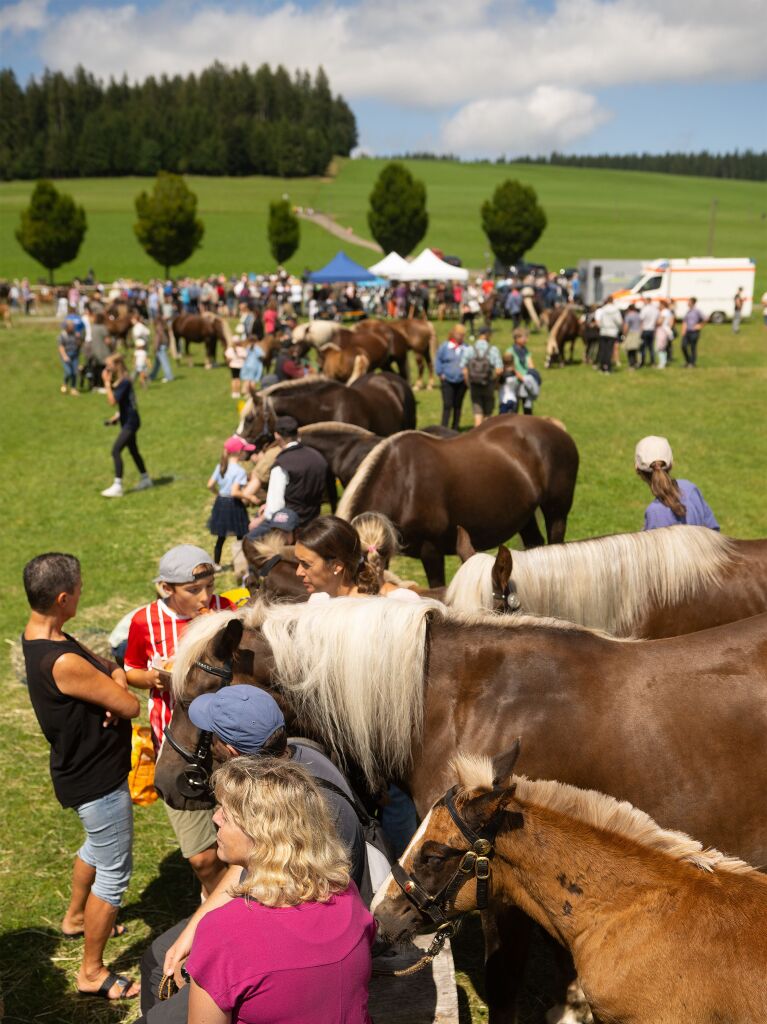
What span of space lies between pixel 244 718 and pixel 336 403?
9.37 meters

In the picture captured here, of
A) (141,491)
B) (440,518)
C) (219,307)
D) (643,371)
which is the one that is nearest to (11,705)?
(440,518)

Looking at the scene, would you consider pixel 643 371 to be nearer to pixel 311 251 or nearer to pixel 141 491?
pixel 141 491

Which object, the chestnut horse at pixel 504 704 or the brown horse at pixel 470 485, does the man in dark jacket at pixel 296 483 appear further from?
the chestnut horse at pixel 504 704

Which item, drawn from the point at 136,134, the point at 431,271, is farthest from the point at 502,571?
the point at 136,134

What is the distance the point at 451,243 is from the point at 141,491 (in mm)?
61510

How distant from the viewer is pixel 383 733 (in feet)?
11.6

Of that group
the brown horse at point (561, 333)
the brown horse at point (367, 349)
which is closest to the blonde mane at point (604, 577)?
the brown horse at point (367, 349)

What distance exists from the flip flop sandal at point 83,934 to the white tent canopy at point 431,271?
2836cm

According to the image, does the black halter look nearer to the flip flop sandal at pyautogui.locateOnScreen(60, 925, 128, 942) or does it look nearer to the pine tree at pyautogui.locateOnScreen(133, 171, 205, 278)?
the flip flop sandal at pyautogui.locateOnScreen(60, 925, 128, 942)

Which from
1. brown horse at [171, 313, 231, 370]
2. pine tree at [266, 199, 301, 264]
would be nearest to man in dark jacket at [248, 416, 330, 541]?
brown horse at [171, 313, 231, 370]

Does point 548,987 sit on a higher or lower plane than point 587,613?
lower

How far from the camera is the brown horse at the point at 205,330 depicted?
82.2ft

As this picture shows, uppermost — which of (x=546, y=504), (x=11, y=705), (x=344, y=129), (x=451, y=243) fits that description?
(x=344, y=129)

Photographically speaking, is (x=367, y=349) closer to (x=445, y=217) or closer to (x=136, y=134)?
(x=445, y=217)
